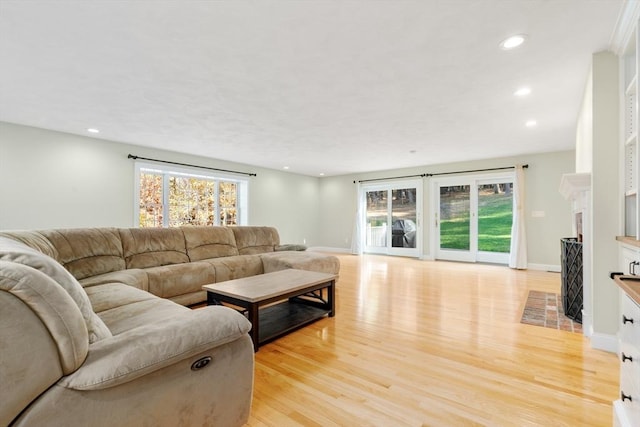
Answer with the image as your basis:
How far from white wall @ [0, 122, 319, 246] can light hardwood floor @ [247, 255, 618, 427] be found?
419 centimetres

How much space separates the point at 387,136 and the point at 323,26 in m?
2.86

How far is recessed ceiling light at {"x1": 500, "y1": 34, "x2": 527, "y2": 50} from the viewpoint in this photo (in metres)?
2.08

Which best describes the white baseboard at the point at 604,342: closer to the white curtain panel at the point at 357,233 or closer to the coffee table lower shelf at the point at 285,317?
A: the coffee table lower shelf at the point at 285,317

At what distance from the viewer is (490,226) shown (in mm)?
6473

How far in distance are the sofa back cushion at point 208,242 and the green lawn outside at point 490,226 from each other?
5.13m

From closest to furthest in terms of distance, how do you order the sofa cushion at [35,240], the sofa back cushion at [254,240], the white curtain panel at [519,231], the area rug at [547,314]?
the sofa cushion at [35,240] → the area rug at [547,314] → the sofa back cushion at [254,240] → the white curtain panel at [519,231]

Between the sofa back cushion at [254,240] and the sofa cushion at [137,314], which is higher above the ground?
the sofa back cushion at [254,240]

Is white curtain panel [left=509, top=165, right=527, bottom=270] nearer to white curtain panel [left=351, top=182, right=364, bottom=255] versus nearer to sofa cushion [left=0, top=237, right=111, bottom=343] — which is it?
white curtain panel [left=351, top=182, right=364, bottom=255]

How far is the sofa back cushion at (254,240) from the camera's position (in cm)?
464

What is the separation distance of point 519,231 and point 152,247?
6597mm

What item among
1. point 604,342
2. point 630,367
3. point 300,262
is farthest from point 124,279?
point 604,342

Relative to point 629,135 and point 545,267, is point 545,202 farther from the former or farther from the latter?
point 629,135

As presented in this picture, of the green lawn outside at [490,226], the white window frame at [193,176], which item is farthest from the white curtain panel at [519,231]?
the white window frame at [193,176]

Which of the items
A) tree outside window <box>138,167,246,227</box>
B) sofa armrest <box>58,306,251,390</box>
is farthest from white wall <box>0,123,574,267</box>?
sofa armrest <box>58,306,251,390</box>
